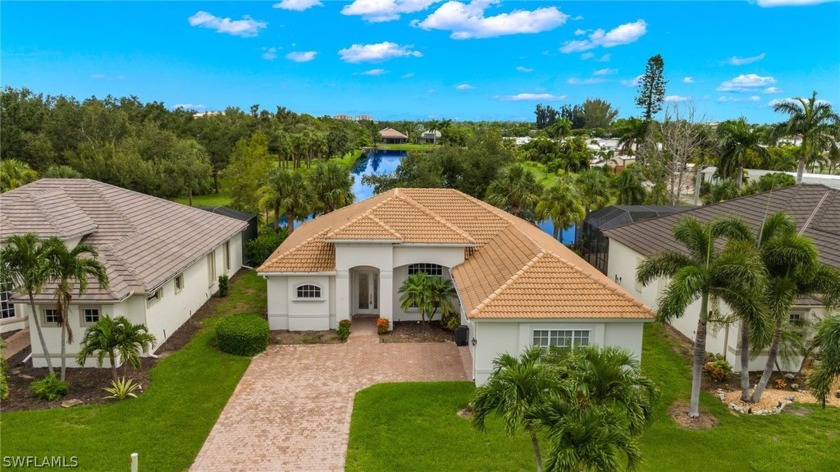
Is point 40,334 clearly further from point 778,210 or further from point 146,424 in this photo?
point 778,210

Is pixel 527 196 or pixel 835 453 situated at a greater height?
pixel 527 196

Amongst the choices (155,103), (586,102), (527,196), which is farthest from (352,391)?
(586,102)

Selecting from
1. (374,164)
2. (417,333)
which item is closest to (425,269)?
(417,333)

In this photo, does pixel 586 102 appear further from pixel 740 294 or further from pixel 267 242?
pixel 740 294

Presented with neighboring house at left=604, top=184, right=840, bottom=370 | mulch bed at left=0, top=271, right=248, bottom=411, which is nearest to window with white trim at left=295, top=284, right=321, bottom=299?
mulch bed at left=0, top=271, right=248, bottom=411

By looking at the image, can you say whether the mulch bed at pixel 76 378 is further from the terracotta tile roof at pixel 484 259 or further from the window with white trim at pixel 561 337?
the window with white trim at pixel 561 337

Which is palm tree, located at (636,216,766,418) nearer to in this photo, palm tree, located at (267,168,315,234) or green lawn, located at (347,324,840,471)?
green lawn, located at (347,324,840,471)
